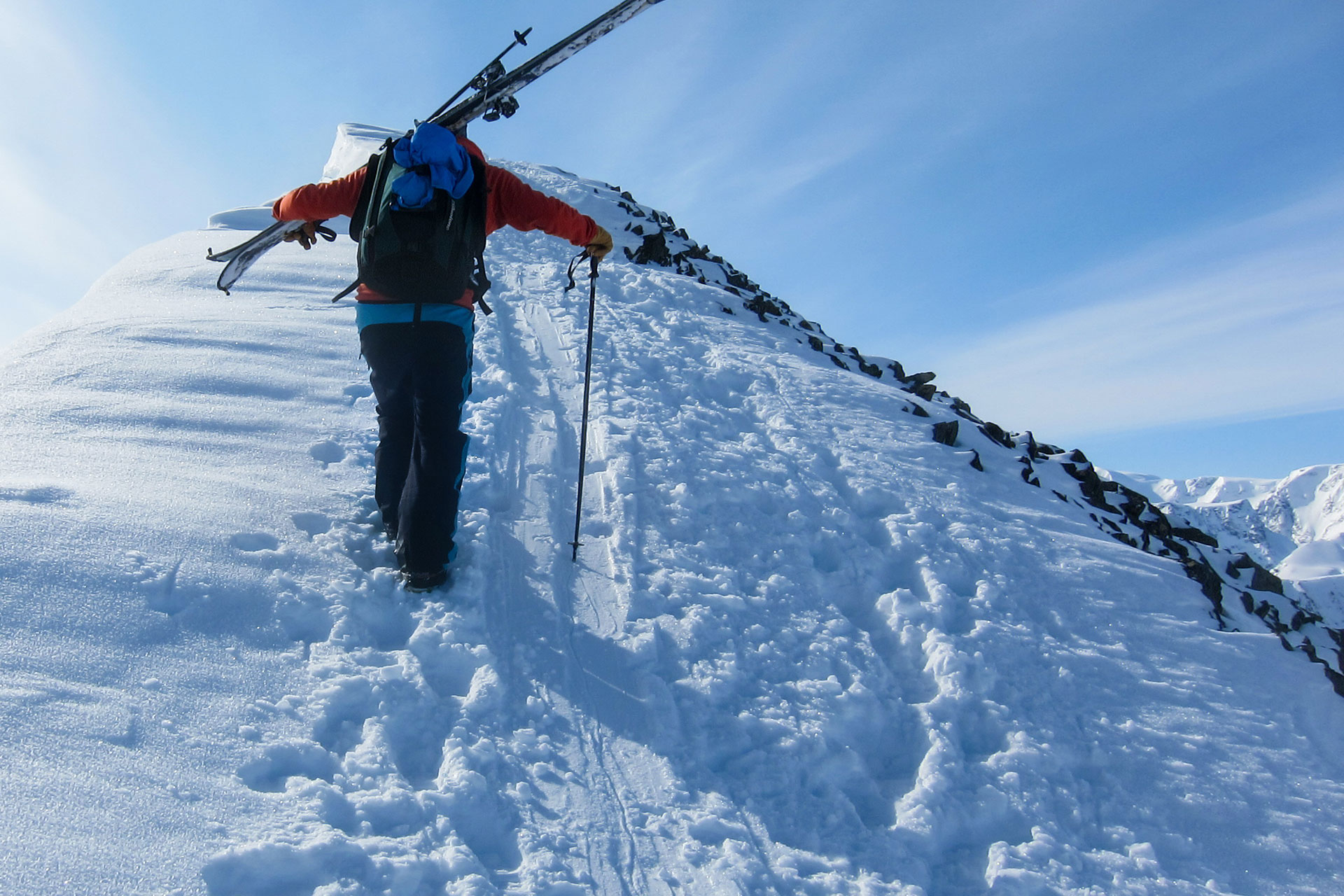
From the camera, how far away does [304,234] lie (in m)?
4.30

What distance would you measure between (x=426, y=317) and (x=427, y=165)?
0.71 metres

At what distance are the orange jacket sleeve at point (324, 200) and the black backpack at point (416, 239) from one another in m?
0.15

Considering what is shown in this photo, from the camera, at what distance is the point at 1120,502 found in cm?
845

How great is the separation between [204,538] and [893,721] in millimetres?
3350

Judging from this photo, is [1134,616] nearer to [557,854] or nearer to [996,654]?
[996,654]

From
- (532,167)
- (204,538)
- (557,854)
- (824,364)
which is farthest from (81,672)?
(532,167)

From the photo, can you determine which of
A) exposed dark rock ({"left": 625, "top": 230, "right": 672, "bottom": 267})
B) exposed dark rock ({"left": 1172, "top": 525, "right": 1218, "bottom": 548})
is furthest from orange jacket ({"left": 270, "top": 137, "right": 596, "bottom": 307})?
exposed dark rock ({"left": 625, "top": 230, "right": 672, "bottom": 267})

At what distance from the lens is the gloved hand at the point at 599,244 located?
14.2 ft

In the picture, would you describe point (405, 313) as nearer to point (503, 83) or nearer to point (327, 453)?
point (327, 453)

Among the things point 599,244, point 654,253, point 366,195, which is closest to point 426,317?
point 366,195

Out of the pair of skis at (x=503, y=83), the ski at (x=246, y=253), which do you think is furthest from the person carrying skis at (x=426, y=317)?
the pair of skis at (x=503, y=83)

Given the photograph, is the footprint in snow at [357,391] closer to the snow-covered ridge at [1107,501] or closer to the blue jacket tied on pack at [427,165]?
the blue jacket tied on pack at [427,165]

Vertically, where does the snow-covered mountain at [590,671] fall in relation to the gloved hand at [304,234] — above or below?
below

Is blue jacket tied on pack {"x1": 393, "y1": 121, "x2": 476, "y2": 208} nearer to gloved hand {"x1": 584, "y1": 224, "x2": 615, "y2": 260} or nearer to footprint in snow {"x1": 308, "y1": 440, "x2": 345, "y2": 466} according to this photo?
gloved hand {"x1": 584, "y1": 224, "x2": 615, "y2": 260}
